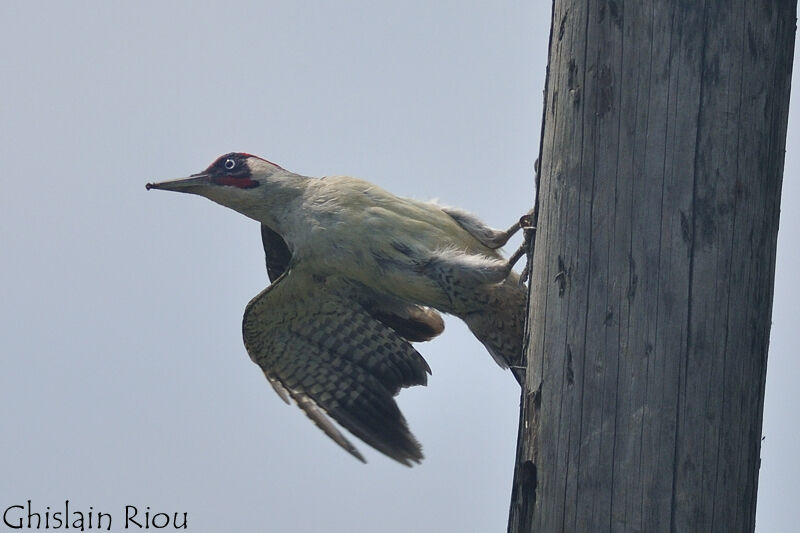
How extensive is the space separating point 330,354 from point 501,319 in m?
1.29

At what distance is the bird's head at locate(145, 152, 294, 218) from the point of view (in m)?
6.91

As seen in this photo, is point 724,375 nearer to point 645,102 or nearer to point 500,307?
point 645,102

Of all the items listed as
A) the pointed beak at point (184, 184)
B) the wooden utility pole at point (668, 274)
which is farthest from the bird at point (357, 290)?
the wooden utility pole at point (668, 274)

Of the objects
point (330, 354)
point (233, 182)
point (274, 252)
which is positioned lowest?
point (330, 354)

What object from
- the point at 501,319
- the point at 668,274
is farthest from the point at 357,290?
the point at 668,274

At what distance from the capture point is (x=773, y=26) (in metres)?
4.07

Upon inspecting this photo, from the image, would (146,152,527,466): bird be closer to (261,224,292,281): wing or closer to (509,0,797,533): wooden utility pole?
(261,224,292,281): wing

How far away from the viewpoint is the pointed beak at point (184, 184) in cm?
688

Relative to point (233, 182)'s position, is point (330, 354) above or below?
below

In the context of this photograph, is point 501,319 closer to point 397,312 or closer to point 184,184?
point 397,312

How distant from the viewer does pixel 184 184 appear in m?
6.91

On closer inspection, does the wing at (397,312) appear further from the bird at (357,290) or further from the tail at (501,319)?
the tail at (501,319)

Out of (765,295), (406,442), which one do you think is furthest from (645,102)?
(406,442)

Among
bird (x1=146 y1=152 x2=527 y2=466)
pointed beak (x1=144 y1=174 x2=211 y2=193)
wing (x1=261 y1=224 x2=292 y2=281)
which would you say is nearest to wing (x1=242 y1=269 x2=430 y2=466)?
bird (x1=146 y1=152 x2=527 y2=466)
